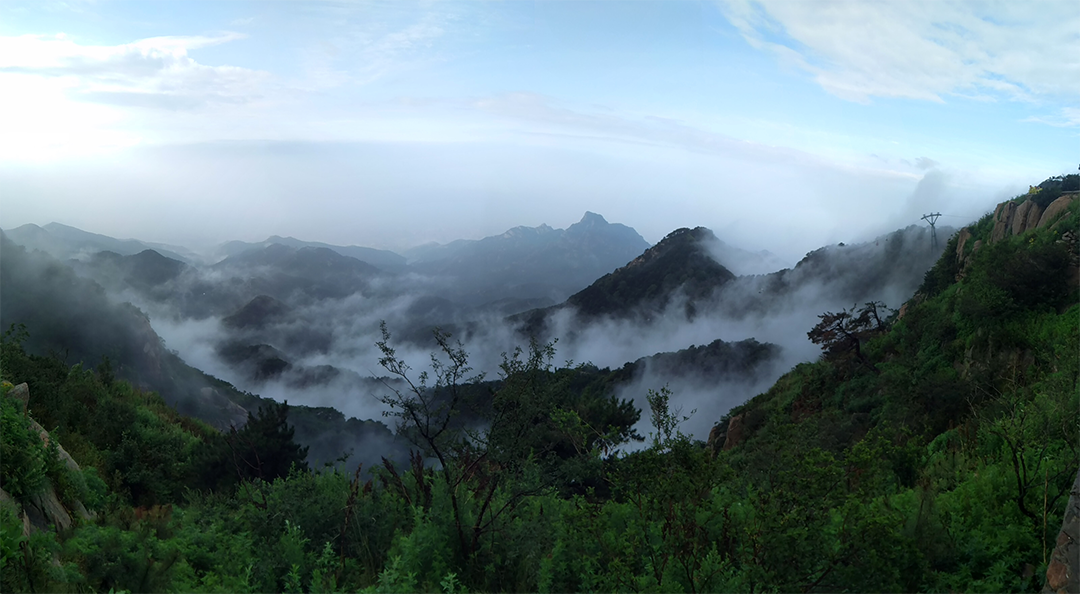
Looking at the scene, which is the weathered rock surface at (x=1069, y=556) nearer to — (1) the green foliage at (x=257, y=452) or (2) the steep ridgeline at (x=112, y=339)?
(1) the green foliage at (x=257, y=452)

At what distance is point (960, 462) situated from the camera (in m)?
8.17

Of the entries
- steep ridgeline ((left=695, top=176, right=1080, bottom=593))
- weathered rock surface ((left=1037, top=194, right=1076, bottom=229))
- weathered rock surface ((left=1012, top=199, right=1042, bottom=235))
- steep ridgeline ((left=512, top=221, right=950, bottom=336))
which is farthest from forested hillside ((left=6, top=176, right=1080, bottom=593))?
steep ridgeline ((left=512, top=221, right=950, bottom=336))

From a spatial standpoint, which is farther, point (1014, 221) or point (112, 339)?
point (112, 339)

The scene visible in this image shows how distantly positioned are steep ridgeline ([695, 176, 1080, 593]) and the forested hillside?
30mm

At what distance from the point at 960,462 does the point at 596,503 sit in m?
5.08

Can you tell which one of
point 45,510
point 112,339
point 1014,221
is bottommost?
point 112,339

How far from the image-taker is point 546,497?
29.5 ft

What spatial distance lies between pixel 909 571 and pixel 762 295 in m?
131

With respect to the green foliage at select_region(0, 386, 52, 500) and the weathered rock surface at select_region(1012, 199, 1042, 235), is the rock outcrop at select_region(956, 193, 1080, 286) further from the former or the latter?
the green foliage at select_region(0, 386, 52, 500)

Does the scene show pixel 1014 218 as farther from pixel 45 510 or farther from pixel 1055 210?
pixel 45 510

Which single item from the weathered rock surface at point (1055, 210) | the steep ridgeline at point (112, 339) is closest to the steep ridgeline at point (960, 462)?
the weathered rock surface at point (1055, 210)

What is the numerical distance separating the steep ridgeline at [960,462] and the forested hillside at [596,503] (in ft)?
0.10

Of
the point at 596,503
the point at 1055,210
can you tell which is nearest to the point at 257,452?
the point at 596,503

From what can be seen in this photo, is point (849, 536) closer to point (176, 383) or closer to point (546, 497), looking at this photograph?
point (546, 497)
